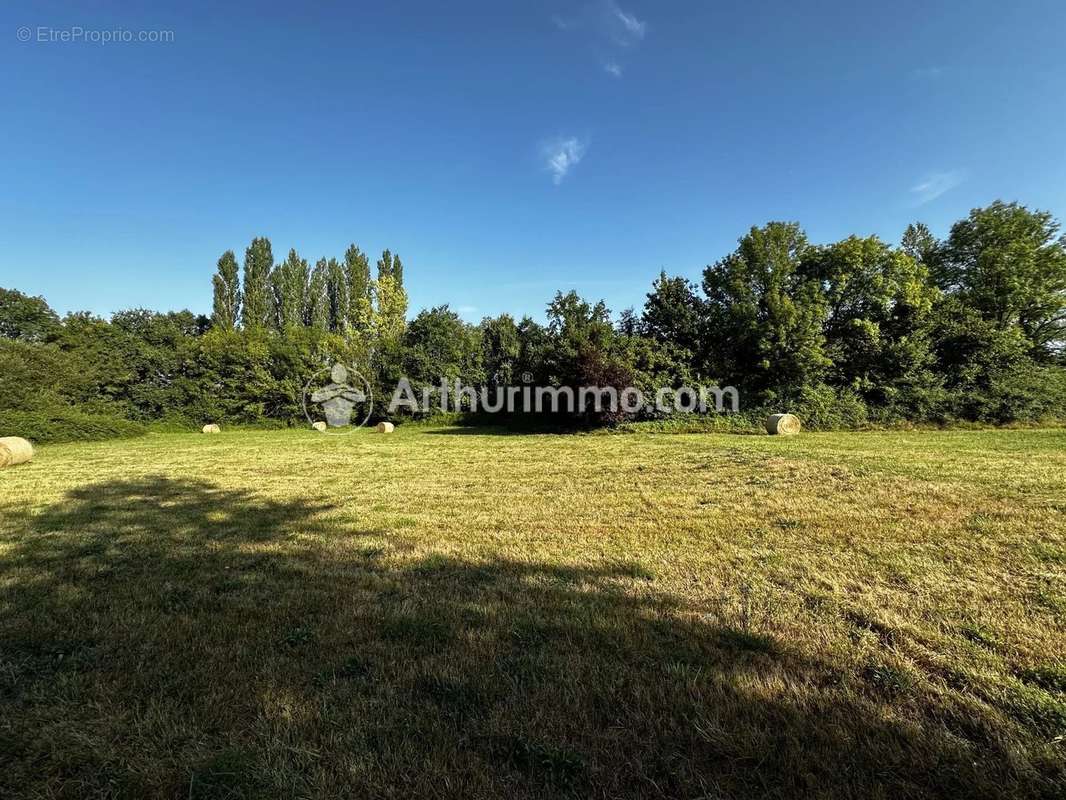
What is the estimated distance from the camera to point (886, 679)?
95.8 inches

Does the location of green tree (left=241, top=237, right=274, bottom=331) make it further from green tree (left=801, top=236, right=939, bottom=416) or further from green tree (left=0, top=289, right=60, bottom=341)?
green tree (left=801, top=236, right=939, bottom=416)

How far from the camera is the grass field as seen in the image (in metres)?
1.86

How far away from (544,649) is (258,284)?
144 ft

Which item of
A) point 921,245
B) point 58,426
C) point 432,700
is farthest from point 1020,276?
point 58,426

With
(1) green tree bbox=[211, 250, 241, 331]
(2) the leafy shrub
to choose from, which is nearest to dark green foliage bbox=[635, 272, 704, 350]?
(2) the leafy shrub

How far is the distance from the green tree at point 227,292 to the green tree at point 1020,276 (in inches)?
1944

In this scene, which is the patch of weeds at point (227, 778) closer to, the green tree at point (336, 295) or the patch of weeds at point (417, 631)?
the patch of weeds at point (417, 631)

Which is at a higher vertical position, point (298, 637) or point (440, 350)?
point (440, 350)

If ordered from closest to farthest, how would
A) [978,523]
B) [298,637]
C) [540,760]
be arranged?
[540,760]
[298,637]
[978,523]

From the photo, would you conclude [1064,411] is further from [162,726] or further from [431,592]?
[162,726]

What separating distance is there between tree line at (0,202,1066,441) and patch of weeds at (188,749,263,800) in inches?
688

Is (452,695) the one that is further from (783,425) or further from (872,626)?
(783,425)

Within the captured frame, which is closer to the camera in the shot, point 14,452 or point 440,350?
point 14,452

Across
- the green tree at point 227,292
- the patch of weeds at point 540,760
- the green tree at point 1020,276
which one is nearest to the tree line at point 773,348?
the green tree at point 1020,276
